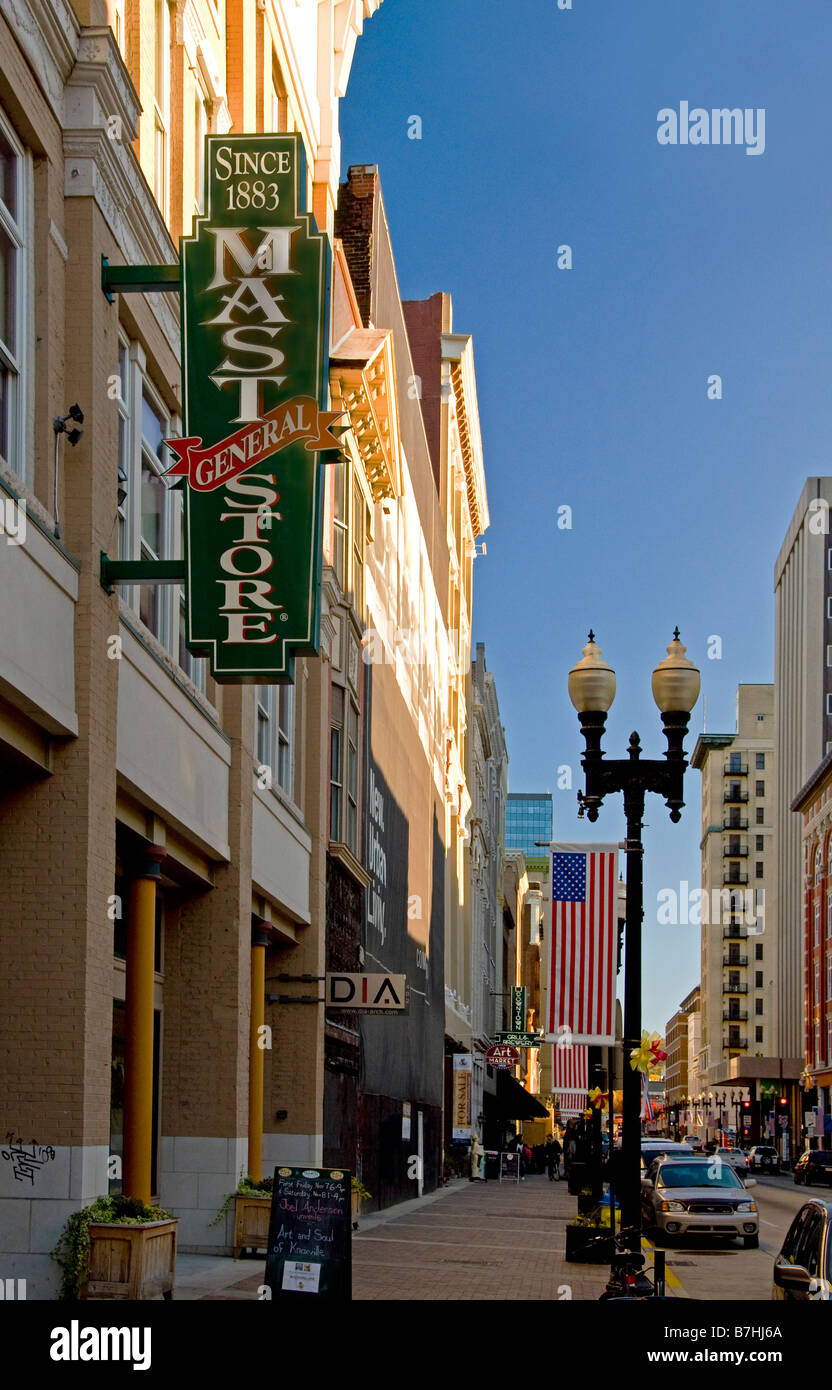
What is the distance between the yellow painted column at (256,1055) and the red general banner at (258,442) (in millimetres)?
10350

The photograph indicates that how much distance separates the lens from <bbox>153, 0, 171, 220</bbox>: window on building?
18828 mm

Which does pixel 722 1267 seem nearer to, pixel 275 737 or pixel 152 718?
pixel 275 737

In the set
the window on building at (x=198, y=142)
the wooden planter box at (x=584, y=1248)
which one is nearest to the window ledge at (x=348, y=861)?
the wooden planter box at (x=584, y=1248)

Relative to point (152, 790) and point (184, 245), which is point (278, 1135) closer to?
point (152, 790)

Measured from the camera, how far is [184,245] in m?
15.4

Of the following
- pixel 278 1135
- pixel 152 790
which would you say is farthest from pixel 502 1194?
pixel 152 790

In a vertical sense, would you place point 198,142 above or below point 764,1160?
above

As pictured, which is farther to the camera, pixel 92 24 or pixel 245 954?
pixel 245 954

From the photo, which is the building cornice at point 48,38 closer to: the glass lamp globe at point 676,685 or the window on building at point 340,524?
the glass lamp globe at point 676,685

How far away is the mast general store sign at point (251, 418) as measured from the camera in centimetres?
1545

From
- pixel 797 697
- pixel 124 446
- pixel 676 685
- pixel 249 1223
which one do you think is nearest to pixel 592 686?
pixel 676 685

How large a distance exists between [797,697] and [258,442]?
11742 cm

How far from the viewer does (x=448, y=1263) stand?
74.5 feet
